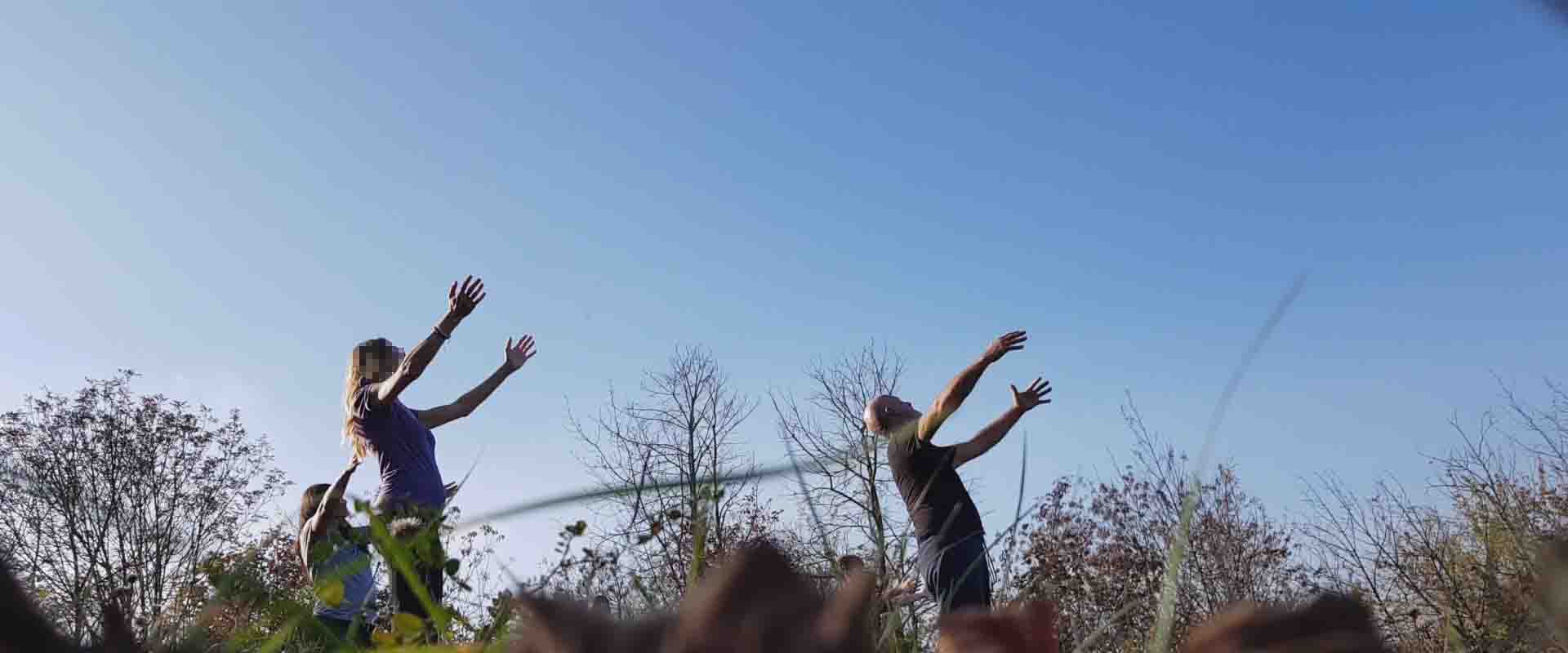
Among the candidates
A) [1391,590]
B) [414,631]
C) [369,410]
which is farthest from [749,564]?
[1391,590]

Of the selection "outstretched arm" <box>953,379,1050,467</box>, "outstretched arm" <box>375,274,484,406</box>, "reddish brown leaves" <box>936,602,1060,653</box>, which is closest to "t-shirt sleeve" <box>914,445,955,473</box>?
"outstretched arm" <box>953,379,1050,467</box>

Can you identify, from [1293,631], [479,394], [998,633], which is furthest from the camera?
[479,394]

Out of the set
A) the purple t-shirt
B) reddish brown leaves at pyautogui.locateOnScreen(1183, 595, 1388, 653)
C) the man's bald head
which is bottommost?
reddish brown leaves at pyautogui.locateOnScreen(1183, 595, 1388, 653)

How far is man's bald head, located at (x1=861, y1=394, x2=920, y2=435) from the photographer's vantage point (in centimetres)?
654

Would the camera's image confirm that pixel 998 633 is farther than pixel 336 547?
No

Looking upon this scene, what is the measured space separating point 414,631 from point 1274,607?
1416mm

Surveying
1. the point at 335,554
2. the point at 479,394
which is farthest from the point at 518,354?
the point at 335,554

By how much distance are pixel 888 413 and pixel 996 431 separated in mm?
732

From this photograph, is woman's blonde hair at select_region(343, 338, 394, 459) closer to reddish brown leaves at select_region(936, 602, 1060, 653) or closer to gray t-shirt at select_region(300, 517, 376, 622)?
gray t-shirt at select_region(300, 517, 376, 622)

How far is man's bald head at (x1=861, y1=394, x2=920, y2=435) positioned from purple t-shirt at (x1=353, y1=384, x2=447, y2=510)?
239 centimetres

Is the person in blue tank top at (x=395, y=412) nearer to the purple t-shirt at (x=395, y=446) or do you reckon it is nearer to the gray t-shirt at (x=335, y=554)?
the purple t-shirt at (x=395, y=446)

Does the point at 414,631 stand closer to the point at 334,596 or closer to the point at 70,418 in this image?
the point at 334,596

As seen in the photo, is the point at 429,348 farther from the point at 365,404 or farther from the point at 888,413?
the point at 888,413

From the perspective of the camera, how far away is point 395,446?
564cm
